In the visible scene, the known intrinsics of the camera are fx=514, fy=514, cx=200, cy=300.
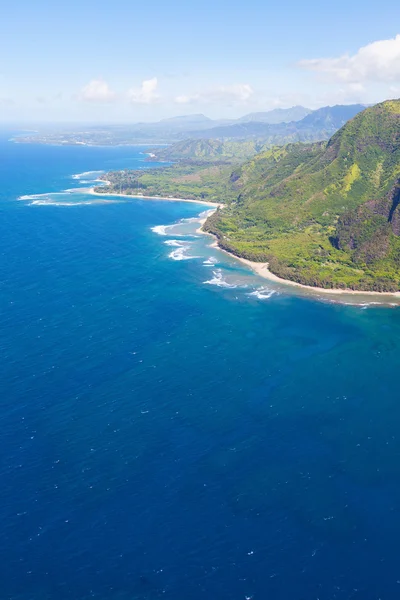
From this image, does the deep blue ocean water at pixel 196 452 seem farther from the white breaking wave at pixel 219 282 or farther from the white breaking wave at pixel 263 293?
the white breaking wave at pixel 219 282

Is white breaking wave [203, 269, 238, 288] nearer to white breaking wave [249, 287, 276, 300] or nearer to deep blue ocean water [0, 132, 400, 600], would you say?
white breaking wave [249, 287, 276, 300]

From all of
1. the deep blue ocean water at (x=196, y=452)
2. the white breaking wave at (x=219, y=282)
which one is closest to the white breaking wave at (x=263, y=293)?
the white breaking wave at (x=219, y=282)

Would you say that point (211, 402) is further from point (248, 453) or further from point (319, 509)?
point (319, 509)

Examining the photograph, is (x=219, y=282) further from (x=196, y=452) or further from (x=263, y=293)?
(x=196, y=452)

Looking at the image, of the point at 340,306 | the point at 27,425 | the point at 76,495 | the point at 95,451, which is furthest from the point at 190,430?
the point at 340,306

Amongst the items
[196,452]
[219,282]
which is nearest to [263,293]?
[219,282]

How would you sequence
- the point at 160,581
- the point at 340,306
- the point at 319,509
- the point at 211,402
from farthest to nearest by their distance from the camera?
the point at 340,306, the point at 211,402, the point at 319,509, the point at 160,581
